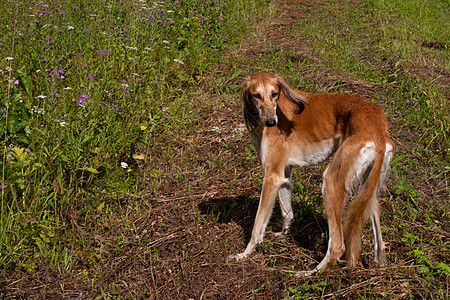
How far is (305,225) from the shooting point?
3.71m

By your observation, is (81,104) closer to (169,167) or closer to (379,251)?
(169,167)

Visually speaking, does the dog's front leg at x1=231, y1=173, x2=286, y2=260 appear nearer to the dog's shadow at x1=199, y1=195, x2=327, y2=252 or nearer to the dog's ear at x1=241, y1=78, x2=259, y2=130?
the dog's shadow at x1=199, y1=195, x2=327, y2=252

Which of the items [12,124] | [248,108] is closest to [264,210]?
[248,108]

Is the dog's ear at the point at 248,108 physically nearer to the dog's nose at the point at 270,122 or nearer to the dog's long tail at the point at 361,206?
the dog's nose at the point at 270,122

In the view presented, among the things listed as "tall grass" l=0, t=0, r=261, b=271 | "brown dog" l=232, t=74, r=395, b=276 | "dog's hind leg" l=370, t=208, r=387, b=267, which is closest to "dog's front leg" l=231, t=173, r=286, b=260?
"brown dog" l=232, t=74, r=395, b=276

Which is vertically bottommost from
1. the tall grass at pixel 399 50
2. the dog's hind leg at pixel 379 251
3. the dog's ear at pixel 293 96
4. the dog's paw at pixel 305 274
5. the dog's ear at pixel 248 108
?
the dog's paw at pixel 305 274

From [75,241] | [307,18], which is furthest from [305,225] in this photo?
[307,18]

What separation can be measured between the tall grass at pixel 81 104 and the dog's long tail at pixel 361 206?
210cm

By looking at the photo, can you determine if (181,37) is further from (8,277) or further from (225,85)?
(8,277)

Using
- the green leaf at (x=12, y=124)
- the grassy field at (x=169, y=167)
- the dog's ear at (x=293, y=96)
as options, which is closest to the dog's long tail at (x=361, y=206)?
the grassy field at (x=169, y=167)

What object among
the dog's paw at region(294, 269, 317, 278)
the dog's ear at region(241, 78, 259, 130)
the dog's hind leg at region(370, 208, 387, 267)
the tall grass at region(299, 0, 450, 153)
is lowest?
the dog's paw at region(294, 269, 317, 278)

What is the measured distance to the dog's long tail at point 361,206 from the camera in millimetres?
2869

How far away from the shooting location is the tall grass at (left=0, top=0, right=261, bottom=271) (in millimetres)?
3277

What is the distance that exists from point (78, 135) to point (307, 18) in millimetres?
7604
